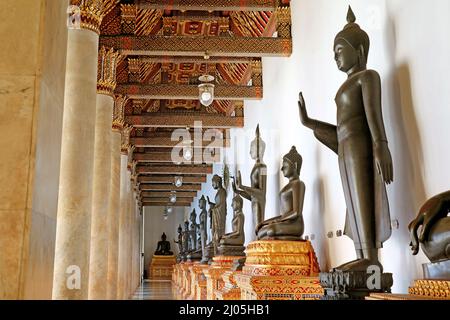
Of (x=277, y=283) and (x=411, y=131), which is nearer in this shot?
(x=411, y=131)

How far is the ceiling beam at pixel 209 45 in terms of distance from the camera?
340 inches

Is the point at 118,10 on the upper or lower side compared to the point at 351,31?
upper

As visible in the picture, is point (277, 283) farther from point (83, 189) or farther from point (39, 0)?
point (39, 0)

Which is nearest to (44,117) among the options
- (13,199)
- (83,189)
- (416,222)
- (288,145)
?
(13,199)

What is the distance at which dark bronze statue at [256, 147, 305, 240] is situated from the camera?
551cm

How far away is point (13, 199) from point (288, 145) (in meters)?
6.63

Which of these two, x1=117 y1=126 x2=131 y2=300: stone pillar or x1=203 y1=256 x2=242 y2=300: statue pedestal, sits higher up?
x1=117 y1=126 x2=131 y2=300: stone pillar

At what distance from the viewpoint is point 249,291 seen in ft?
16.0

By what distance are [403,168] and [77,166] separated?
3.77 metres

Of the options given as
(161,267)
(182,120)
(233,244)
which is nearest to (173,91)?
(182,120)

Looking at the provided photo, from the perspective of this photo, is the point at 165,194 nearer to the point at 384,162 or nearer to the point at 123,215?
the point at 123,215

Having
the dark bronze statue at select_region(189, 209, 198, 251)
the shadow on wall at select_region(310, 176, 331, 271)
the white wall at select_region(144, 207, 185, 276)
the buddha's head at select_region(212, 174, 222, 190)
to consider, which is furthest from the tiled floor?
the white wall at select_region(144, 207, 185, 276)

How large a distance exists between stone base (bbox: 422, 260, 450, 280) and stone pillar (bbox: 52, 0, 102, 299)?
13.4 feet

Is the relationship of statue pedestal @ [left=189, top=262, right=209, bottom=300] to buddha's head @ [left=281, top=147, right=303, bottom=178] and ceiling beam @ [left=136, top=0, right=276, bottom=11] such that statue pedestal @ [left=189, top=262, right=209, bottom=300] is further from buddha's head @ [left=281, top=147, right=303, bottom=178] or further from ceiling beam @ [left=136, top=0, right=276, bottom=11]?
ceiling beam @ [left=136, top=0, right=276, bottom=11]
